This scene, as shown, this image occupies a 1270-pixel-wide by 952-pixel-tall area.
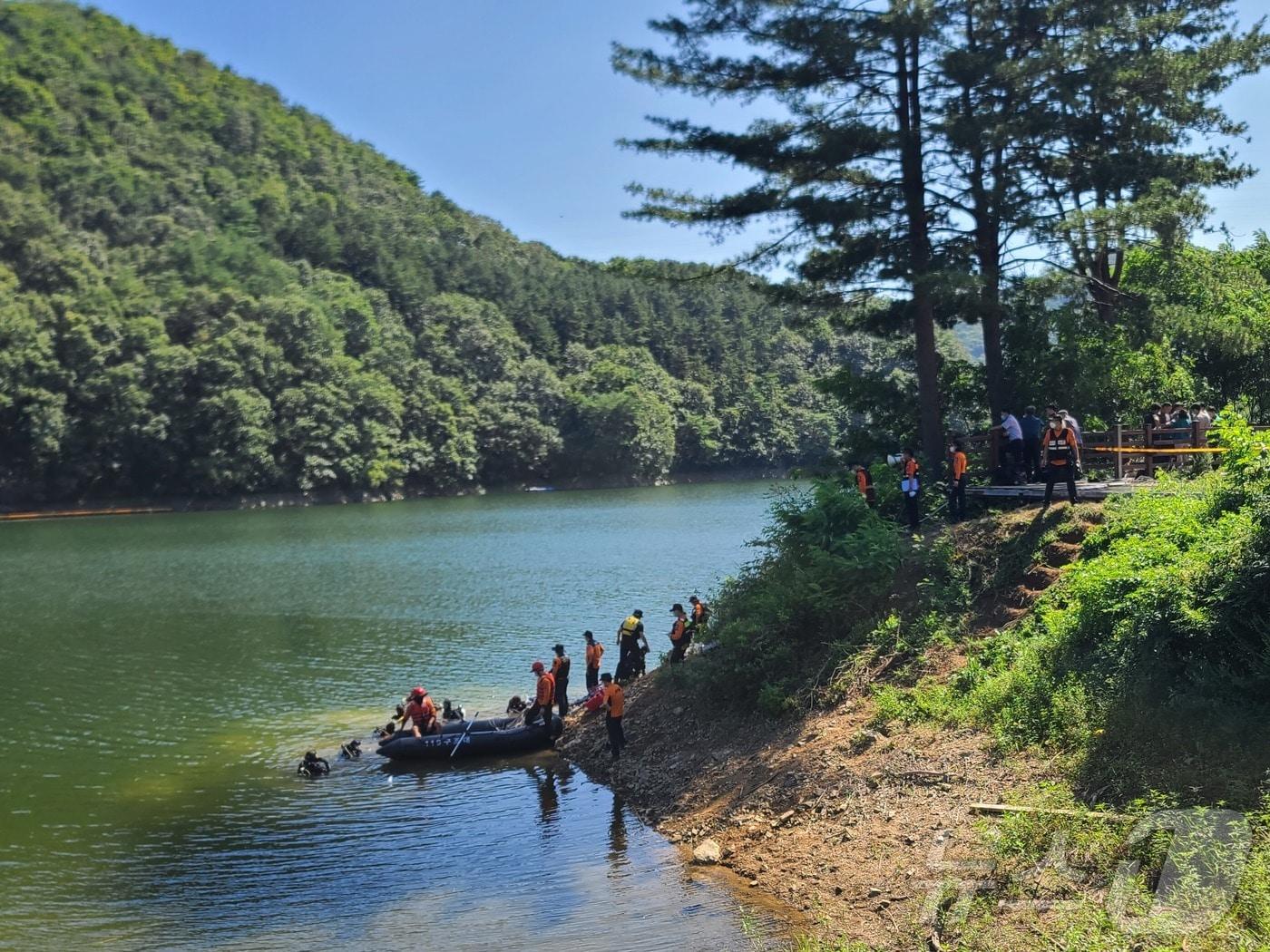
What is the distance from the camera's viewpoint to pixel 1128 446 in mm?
20062

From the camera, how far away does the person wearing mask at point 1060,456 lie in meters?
16.4

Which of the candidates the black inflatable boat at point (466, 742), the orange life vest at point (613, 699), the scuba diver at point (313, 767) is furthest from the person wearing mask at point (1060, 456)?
the scuba diver at point (313, 767)

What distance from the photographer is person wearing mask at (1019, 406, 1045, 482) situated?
1947 cm

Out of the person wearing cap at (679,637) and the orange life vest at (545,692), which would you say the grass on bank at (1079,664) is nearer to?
the person wearing cap at (679,637)

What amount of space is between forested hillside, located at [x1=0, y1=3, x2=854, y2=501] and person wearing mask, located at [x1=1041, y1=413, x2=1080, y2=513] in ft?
129

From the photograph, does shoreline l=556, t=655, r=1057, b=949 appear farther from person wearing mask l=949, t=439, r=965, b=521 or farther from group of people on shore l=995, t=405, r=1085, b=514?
group of people on shore l=995, t=405, r=1085, b=514

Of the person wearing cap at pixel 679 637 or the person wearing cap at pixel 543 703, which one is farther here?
the person wearing cap at pixel 679 637

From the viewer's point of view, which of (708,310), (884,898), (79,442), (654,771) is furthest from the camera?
(708,310)

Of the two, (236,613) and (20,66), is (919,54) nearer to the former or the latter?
(236,613)

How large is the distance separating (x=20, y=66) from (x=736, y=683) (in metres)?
131

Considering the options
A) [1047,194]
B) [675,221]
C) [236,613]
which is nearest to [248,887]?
[675,221]

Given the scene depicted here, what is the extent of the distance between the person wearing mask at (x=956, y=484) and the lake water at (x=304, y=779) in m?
7.13

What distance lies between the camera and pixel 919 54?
20359mm

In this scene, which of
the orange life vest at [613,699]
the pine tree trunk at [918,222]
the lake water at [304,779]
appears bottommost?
the lake water at [304,779]
